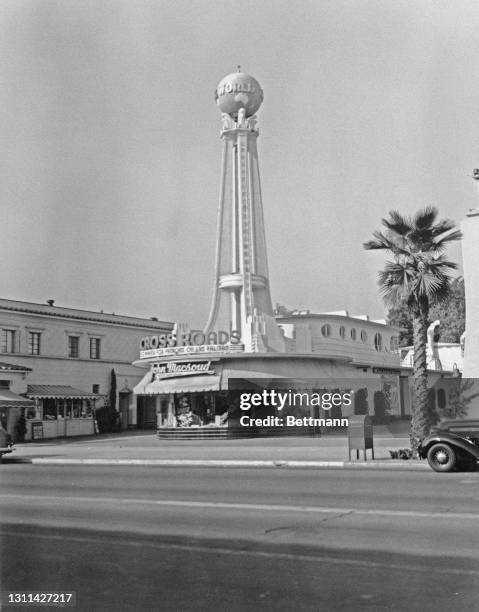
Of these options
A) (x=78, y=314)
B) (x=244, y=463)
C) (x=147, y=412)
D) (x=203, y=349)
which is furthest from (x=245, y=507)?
(x=147, y=412)

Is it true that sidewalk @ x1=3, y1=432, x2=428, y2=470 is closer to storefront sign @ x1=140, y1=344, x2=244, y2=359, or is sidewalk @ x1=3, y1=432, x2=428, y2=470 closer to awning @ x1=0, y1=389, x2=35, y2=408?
awning @ x1=0, y1=389, x2=35, y2=408

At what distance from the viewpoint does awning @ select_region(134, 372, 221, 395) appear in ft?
123

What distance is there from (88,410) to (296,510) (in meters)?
38.6

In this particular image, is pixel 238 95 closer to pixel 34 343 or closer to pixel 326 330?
pixel 326 330

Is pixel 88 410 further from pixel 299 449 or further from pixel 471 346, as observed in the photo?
pixel 471 346

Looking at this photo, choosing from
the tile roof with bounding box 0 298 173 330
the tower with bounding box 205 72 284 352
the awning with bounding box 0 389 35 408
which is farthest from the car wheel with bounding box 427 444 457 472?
the tile roof with bounding box 0 298 173 330

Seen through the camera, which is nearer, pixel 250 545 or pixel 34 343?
A: pixel 250 545

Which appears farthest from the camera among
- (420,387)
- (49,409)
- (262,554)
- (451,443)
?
(49,409)

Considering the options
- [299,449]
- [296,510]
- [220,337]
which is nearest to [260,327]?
[220,337]

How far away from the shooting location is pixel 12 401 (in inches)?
1590

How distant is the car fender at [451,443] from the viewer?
18.6 meters

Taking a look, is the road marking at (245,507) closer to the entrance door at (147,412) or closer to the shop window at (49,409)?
the shop window at (49,409)

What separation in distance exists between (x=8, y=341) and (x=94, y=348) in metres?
7.09

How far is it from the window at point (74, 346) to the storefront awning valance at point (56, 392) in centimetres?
235
